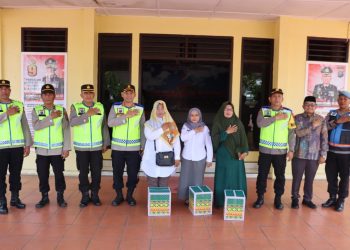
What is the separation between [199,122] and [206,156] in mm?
473

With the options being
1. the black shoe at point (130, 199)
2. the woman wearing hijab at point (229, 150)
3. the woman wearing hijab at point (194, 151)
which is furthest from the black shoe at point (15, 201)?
the woman wearing hijab at point (229, 150)

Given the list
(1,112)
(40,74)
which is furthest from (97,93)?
(1,112)

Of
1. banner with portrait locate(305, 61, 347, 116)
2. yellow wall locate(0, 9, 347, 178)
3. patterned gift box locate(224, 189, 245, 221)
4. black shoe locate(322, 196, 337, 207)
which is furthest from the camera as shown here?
banner with portrait locate(305, 61, 347, 116)

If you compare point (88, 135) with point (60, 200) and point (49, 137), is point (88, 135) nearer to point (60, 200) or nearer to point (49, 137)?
point (49, 137)

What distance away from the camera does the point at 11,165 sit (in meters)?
4.57

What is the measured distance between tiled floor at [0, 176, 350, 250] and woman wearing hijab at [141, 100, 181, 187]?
0.51 meters

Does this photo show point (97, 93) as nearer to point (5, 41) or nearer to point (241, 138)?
point (5, 41)

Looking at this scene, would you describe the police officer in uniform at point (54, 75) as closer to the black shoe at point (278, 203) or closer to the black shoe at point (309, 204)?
the black shoe at point (278, 203)

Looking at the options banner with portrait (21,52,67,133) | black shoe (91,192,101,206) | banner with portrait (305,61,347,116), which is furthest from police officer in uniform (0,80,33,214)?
banner with portrait (305,61,347,116)

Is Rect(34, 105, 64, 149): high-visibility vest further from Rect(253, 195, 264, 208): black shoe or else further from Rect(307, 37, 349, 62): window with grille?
Rect(307, 37, 349, 62): window with grille

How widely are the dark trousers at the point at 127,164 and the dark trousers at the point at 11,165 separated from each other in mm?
1192

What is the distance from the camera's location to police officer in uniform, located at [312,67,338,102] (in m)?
6.60

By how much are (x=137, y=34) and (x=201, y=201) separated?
3521mm

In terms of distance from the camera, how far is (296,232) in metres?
4.07
